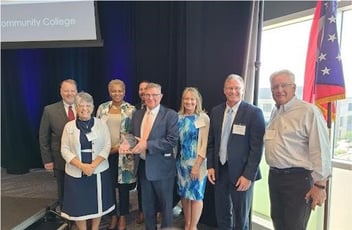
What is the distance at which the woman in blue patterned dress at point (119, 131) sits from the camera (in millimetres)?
2625

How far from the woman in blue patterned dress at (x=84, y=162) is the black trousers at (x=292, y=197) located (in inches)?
55.5

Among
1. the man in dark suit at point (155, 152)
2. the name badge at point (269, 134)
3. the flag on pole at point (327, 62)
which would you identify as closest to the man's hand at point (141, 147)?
the man in dark suit at point (155, 152)

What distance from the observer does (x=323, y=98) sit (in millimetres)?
2008

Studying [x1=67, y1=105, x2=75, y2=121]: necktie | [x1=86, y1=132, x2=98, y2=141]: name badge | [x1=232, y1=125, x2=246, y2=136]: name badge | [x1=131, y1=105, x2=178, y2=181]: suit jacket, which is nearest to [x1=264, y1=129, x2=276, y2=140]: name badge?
[x1=232, y1=125, x2=246, y2=136]: name badge

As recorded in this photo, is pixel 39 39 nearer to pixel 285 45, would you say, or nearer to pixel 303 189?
pixel 285 45

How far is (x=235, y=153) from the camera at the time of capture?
2.11 metres

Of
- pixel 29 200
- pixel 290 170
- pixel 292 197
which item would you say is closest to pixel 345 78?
pixel 290 170

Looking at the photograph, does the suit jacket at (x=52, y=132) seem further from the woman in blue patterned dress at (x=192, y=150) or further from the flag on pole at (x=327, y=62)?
the flag on pole at (x=327, y=62)

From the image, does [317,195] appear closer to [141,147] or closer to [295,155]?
[295,155]

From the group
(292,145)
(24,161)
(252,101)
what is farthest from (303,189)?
(24,161)

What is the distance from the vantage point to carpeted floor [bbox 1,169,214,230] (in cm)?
293

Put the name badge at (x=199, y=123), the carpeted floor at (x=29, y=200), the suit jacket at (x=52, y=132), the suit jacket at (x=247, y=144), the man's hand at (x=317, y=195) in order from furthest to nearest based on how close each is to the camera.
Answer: the carpeted floor at (x=29, y=200)
the suit jacket at (x=52, y=132)
the name badge at (x=199, y=123)
the suit jacket at (x=247, y=144)
the man's hand at (x=317, y=195)

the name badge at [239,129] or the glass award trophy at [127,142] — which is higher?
the name badge at [239,129]

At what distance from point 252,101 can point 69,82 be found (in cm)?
171
